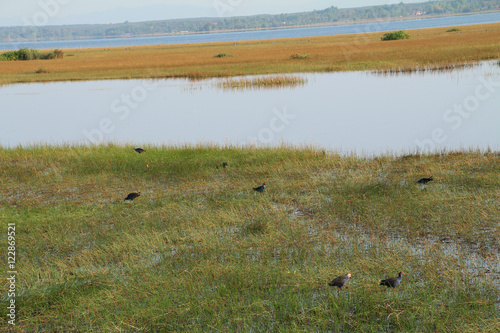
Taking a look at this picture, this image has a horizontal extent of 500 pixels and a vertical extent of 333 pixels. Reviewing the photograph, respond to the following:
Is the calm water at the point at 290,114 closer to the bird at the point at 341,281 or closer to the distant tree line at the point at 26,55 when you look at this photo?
the bird at the point at 341,281

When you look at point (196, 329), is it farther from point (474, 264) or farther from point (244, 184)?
point (244, 184)

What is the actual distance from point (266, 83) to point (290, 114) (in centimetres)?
1310

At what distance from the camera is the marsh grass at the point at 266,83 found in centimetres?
3900

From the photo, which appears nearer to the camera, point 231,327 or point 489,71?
point 231,327

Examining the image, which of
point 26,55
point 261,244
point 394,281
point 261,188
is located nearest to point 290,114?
point 261,188

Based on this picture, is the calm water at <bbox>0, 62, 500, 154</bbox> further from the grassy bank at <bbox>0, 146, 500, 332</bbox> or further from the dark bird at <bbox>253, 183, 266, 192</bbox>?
the dark bird at <bbox>253, 183, 266, 192</bbox>

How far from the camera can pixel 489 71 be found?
37344 mm

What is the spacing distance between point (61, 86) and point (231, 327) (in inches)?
1778

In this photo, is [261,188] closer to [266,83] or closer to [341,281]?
[341,281]

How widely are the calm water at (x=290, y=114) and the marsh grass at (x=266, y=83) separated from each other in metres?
1.22

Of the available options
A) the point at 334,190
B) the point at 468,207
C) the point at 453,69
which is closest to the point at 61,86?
the point at 453,69

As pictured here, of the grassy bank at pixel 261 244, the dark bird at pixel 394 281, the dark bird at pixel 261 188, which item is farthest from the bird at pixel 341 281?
the dark bird at pixel 261 188

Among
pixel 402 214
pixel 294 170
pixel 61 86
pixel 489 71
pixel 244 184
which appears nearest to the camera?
pixel 402 214

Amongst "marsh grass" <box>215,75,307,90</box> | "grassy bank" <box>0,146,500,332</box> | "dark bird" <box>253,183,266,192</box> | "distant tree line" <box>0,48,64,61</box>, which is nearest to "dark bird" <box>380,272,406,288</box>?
"grassy bank" <box>0,146,500,332</box>
